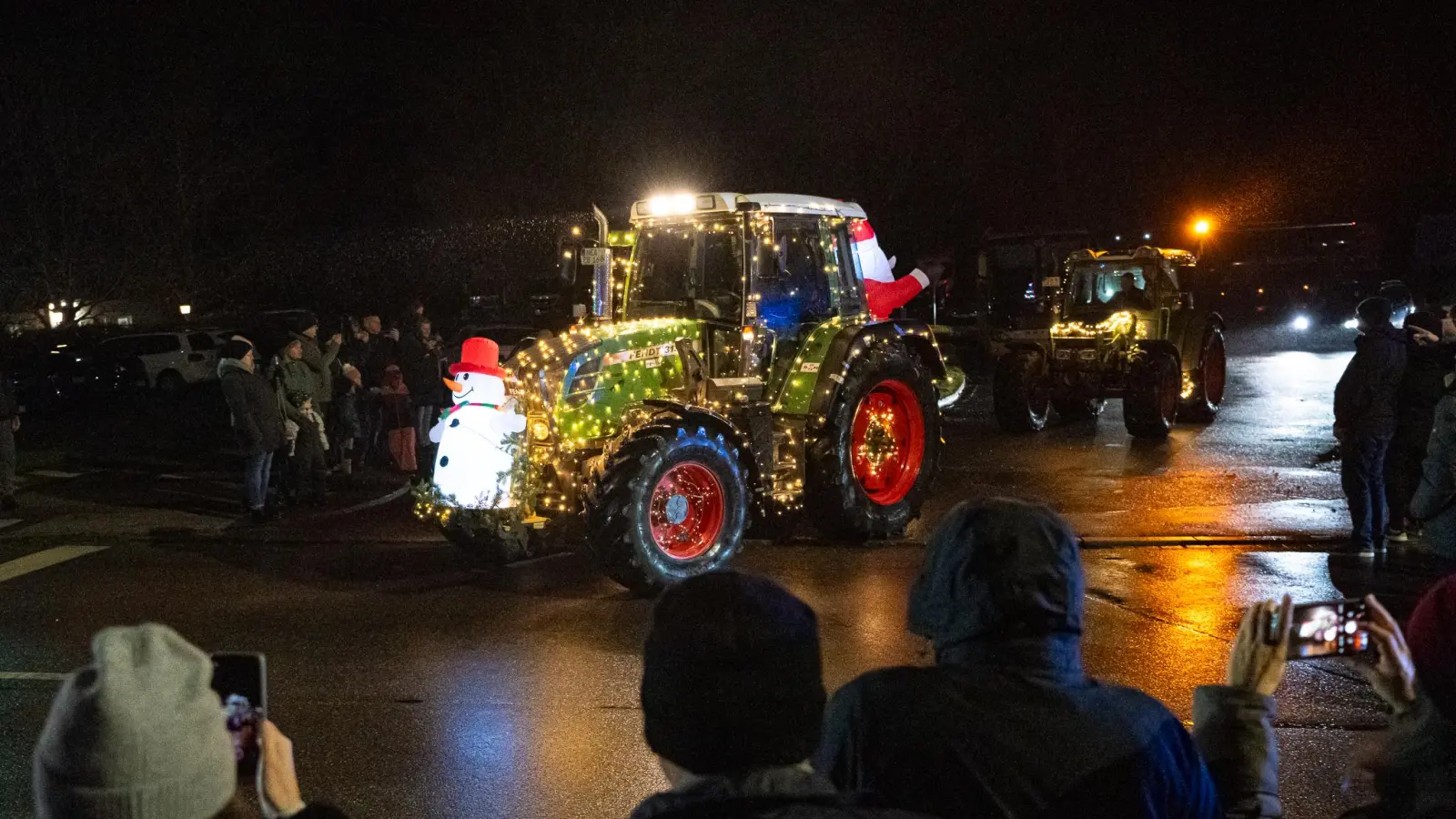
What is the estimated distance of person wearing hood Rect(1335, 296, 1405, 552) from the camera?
9.24 m

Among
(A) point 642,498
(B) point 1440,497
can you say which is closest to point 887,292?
(A) point 642,498

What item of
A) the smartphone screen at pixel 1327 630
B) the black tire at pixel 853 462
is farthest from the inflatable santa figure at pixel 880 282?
the smartphone screen at pixel 1327 630

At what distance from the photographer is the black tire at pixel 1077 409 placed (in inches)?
712

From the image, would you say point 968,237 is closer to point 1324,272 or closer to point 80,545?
point 1324,272

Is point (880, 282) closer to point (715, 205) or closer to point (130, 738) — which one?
point (715, 205)

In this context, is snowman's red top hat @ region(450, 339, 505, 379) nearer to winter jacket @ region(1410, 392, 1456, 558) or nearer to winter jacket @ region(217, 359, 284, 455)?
winter jacket @ region(217, 359, 284, 455)

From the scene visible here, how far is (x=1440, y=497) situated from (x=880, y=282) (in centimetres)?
618

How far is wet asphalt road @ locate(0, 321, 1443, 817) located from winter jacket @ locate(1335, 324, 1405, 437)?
1.12 m

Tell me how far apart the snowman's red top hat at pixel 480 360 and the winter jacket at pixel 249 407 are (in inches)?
142

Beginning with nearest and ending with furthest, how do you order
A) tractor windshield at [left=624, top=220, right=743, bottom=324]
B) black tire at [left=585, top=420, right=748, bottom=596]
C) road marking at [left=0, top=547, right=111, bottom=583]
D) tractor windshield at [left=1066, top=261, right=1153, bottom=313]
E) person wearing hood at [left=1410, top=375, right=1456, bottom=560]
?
1. person wearing hood at [left=1410, top=375, right=1456, bottom=560]
2. black tire at [left=585, top=420, right=748, bottom=596]
3. tractor windshield at [left=624, top=220, right=743, bottom=324]
4. road marking at [left=0, top=547, right=111, bottom=583]
5. tractor windshield at [left=1066, top=261, right=1153, bottom=313]

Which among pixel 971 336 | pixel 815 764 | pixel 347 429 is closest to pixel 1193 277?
pixel 971 336

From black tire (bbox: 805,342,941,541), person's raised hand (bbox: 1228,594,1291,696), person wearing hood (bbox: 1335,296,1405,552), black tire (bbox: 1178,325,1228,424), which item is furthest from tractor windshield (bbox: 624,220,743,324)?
black tire (bbox: 1178,325,1228,424)

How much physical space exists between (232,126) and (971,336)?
60.4 feet

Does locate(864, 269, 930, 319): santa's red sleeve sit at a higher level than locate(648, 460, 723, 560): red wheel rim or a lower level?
higher
